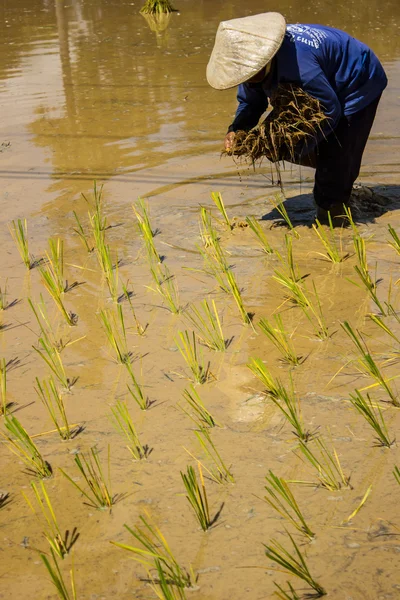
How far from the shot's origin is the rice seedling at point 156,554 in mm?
2260

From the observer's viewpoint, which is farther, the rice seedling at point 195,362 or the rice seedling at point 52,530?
the rice seedling at point 195,362

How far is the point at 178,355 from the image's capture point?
359 centimetres

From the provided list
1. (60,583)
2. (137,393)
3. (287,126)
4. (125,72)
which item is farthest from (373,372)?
(125,72)

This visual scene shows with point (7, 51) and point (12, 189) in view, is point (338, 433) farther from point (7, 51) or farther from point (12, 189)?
point (7, 51)

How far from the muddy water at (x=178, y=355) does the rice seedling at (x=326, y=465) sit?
39 millimetres

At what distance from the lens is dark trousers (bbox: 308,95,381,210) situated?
4523mm

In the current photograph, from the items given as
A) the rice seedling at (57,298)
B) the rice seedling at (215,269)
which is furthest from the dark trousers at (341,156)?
the rice seedling at (57,298)

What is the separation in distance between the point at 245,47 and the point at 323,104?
1.75ft

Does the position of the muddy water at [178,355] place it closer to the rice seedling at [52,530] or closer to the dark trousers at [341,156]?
the rice seedling at [52,530]

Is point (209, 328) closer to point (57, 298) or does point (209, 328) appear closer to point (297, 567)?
point (57, 298)

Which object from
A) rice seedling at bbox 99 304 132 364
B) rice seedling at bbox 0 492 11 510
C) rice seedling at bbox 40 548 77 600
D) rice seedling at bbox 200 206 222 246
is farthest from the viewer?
rice seedling at bbox 200 206 222 246

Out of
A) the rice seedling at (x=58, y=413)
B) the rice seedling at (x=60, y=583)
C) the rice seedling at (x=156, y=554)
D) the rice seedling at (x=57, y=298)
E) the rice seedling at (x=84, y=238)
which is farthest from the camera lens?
the rice seedling at (x=84, y=238)

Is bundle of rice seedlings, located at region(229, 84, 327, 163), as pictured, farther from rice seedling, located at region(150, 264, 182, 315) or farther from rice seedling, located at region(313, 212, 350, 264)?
rice seedling, located at region(150, 264, 182, 315)

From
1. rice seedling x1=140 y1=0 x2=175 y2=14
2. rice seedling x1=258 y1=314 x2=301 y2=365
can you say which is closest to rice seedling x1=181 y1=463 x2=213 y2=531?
rice seedling x1=258 y1=314 x2=301 y2=365
